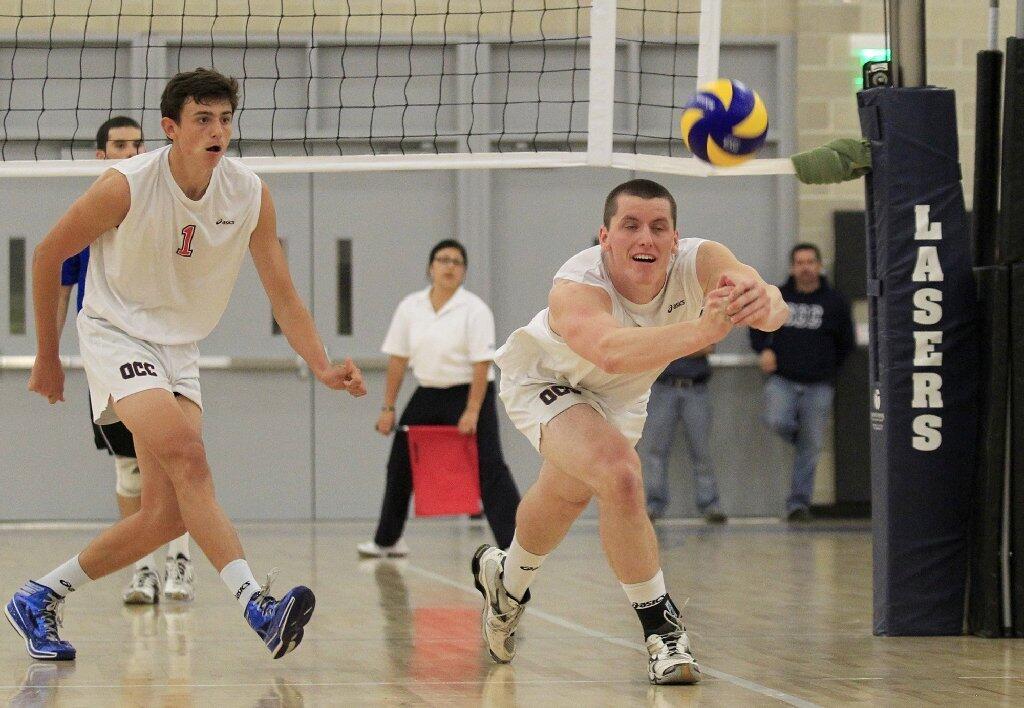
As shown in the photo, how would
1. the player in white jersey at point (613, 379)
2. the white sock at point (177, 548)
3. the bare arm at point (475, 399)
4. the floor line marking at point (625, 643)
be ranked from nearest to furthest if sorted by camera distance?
the floor line marking at point (625, 643), the player in white jersey at point (613, 379), the white sock at point (177, 548), the bare arm at point (475, 399)

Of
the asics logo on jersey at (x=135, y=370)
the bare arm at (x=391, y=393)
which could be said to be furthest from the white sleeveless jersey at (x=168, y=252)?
the bare arm at (x=391, y=393)

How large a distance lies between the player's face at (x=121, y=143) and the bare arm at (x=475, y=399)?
102 inches

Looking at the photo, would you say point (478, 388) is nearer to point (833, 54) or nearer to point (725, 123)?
point (725, 123)

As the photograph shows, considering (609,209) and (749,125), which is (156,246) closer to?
(609,209)

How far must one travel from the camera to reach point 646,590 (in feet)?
13.8

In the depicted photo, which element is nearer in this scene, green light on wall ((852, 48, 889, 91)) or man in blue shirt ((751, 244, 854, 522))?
man in blue shirt ((751, 244, 854, 522))

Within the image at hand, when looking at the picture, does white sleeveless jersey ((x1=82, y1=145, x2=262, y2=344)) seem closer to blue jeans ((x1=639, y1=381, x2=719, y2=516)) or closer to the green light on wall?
blue jeans ((x1=639, y1=381, x2=719, y2=516))

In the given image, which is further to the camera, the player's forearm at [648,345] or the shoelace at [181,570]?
the shoelace at [181,570]

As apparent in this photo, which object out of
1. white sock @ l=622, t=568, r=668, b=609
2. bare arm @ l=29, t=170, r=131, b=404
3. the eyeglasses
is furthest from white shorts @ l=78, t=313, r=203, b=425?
the eyeglasses

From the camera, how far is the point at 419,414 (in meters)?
8.45

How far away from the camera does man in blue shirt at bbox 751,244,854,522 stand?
10984 mm

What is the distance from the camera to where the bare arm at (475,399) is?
26.7ft

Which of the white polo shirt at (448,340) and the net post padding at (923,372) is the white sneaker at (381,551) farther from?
the net post padding at (923,372)

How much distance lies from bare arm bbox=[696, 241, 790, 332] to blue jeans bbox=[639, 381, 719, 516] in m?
6.69
